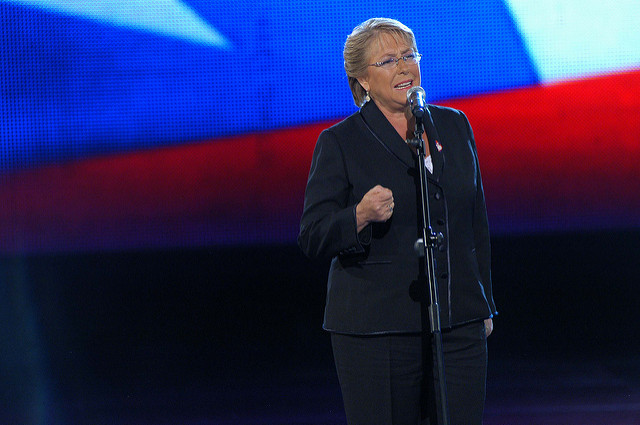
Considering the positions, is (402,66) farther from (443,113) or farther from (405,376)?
(405,376)

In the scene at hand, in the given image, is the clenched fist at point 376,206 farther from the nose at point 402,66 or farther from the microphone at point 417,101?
the nose at point 402,66

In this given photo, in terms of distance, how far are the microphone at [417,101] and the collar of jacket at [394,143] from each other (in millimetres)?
121

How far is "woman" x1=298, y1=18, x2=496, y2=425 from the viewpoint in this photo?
1541mm

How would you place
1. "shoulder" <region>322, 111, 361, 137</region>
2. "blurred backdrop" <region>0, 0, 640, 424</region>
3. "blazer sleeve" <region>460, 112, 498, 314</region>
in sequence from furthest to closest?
"blurred backdrop" <region>0, 0, 640, 424</region> < "blazer sleeve" <region>460, 112, 498, 314</region> < "shoulder" <region>322, 111, 361, 137</region>

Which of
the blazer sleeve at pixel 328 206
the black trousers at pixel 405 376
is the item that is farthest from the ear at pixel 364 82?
the black trousers at pixel 405 376

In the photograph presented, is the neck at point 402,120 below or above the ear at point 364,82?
below

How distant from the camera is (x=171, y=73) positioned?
3443mm

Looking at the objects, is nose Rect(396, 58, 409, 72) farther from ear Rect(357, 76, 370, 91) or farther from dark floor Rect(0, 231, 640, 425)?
dark floor Rect(0, 231, 640, 425)

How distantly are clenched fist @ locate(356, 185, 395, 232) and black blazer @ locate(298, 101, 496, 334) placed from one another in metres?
0.05

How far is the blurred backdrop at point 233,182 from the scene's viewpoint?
3.41 m

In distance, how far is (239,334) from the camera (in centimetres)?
355

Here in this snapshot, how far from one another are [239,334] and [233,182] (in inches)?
29.2

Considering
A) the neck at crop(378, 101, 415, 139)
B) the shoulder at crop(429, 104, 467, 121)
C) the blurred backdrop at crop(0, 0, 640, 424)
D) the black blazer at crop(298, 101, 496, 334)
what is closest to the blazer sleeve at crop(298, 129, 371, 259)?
the black blazer at crop(298, 101, 496, 334)

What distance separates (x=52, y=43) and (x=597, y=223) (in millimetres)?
2728
